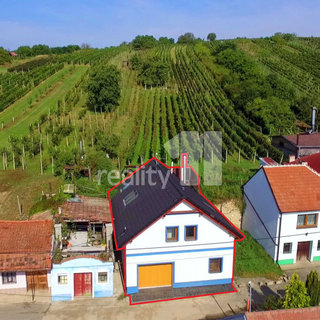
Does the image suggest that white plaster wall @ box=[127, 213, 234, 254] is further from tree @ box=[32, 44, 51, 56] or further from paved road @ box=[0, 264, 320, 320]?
tree @ box=[32, 44, 51, 56]

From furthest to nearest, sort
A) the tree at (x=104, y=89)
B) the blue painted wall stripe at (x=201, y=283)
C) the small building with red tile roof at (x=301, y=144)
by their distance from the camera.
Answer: the tree at (x=104, y=89) < the small building with red tile roof at (x=301, y=144) < the blue painted wall stripe at (x=201, y=283)

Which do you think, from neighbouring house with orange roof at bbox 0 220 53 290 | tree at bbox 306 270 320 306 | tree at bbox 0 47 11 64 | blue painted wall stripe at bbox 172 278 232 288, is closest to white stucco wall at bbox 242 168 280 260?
blue painted wall stripe at bbox 172 278 232 288

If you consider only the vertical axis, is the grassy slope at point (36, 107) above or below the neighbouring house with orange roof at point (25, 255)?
above

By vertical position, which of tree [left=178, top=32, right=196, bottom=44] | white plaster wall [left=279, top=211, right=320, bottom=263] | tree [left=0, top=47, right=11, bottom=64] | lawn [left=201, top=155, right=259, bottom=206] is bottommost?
white plaster wall [left=279, top=211, right=320, bottom=263]

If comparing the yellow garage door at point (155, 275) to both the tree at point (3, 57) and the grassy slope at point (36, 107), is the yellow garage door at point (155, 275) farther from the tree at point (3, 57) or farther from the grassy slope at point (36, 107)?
the tree at point (3, 57)

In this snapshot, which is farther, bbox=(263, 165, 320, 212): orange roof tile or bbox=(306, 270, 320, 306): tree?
bbox=(263, 165, 320, 212): orange roof tile

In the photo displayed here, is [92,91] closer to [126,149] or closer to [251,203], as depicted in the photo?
[126,149]

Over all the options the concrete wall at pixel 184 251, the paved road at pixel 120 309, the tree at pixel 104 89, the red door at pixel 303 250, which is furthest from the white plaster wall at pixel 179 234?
the tree at pixel 104 89
